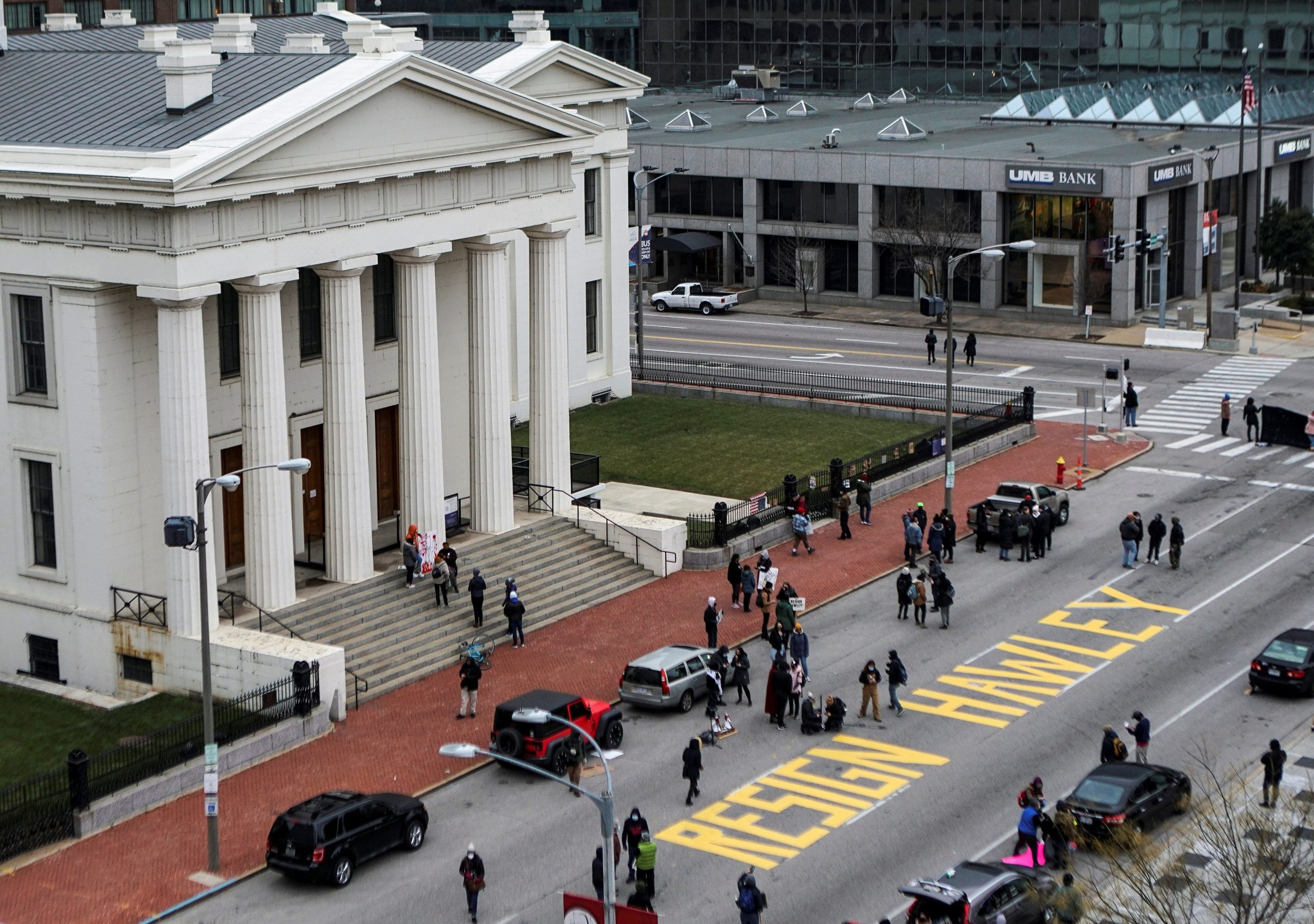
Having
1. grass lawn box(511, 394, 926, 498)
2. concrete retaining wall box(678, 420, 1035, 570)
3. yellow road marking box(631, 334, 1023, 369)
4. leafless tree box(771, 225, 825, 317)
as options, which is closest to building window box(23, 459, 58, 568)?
concrete retaining wall box(678, 420, 1035, 570)

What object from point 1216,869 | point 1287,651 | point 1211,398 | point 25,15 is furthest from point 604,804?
point 25,15

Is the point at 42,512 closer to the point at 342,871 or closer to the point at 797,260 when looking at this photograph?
the point at 342,871

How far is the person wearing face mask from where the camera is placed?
108 feet

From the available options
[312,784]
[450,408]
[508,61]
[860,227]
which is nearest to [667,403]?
[508,61]

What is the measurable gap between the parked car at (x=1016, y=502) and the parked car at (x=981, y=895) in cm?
2373

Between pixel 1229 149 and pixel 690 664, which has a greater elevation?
pixel 1229 149

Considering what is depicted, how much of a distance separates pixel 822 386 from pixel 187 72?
3660 cm

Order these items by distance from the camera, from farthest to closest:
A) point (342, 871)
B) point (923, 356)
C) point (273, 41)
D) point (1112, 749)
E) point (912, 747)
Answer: point (923, 356), point (273, 41), point (912, 747), point (1112, 749), point (342, 871)

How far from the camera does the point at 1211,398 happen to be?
75625 mm

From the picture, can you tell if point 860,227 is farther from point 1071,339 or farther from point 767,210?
point 1071,339

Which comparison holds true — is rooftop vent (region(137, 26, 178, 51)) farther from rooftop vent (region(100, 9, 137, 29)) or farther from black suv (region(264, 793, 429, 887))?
black suv (region(264, 793, 429, 887))

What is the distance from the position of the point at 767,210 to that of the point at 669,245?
5.57 meters

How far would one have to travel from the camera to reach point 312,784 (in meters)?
39.2

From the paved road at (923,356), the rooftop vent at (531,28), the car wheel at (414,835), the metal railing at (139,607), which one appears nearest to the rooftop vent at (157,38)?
the metal railing at (139,607)
